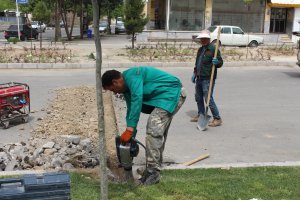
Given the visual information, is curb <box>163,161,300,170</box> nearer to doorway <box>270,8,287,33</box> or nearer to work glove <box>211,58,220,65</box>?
work glove <box>211,58,220,65</box>

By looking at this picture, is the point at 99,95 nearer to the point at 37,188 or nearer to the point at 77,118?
the point at 37,188

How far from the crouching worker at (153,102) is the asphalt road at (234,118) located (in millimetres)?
1102

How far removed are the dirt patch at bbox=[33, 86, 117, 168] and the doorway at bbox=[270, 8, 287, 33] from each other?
92.5ft

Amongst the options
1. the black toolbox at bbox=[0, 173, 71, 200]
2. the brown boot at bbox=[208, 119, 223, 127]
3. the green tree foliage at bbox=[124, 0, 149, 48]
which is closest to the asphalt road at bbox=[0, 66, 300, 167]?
the brown boot at bbox=[208, 119, 223, 127]

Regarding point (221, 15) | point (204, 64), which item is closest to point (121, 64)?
point (204, 64)

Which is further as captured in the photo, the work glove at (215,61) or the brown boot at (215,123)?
the brown boot at (215,123)

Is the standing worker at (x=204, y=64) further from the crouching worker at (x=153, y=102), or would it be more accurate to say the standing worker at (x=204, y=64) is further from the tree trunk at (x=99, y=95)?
the tree trunk at (x=99, y=95)

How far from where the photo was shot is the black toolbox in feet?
11.0

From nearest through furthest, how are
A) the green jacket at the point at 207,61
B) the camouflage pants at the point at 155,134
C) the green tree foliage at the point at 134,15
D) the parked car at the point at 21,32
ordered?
the camouflage pants at the point at 155,134, the green jacket at the point at 207,61, the green tree foliage at the point at 134,15, the parked car at the point at 21,32

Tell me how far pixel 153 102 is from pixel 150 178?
861 mm

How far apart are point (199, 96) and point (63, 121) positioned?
2.56 metres

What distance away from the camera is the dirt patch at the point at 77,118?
719 centimetres

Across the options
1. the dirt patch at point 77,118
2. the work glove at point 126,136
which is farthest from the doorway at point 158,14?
the work glove at point 126,136

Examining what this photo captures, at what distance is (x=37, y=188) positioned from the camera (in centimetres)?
338
